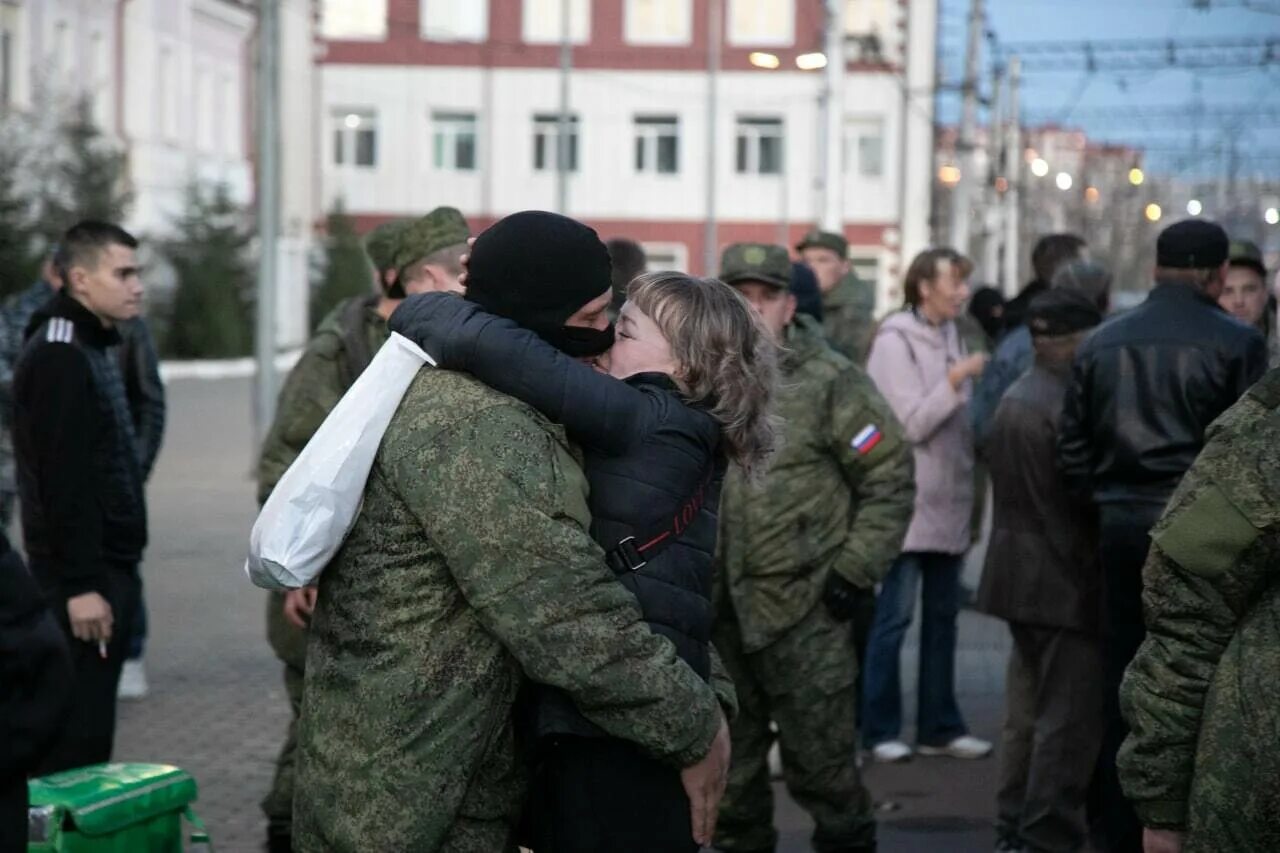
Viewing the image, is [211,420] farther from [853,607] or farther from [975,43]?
[853,607]

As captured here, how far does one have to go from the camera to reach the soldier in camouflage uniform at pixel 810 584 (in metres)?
6.49

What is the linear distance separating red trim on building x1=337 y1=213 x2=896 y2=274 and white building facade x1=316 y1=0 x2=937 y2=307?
0.19ft

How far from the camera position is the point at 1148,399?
6.25 m

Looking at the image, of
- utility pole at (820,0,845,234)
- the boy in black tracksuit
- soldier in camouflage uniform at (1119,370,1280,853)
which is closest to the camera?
the boy in black tracksuit

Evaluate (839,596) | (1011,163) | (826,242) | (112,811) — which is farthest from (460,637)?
(1011,163)

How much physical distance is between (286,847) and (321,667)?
3.31 meters

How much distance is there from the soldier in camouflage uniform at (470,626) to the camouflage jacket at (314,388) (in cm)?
282

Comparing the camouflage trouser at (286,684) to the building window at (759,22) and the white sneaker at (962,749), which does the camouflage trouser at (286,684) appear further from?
the building window at (759,22)

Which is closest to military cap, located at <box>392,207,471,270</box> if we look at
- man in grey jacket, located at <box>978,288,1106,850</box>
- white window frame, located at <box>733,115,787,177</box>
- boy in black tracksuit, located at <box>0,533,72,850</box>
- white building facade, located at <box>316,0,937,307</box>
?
man in grey jacket, located at <box>978,288,1106,850</box>

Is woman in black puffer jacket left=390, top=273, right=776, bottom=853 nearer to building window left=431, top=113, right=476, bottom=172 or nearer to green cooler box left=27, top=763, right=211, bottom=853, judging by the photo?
green cooler box left=27, top=763, right=211, bottom=853

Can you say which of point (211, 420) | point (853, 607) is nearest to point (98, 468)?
point (853, 607)

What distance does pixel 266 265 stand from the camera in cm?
2105

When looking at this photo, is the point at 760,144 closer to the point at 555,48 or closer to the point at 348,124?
the point at 555,48

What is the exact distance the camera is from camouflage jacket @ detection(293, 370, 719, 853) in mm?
3471
